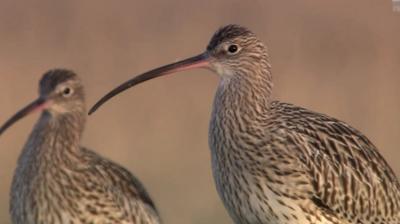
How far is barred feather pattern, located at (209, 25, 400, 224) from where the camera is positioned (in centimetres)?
1197

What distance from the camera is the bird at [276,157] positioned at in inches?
471

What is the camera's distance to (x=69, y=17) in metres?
20.6

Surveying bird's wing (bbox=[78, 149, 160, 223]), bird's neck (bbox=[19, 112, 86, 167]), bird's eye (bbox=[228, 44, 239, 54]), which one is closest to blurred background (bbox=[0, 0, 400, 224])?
bird's eye (bbox=[228, 44, 239, 54])

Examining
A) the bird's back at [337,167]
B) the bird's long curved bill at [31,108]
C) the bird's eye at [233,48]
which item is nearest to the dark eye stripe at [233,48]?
the bird's eye at [233,48]

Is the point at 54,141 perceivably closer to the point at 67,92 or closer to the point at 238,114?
the point at 67,92

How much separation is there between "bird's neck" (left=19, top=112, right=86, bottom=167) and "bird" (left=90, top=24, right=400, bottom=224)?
2.94 ft

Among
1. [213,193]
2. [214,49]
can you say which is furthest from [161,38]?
[214,49]

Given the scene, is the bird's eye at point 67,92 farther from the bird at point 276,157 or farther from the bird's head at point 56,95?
the bird at point 276,157

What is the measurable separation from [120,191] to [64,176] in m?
0.40

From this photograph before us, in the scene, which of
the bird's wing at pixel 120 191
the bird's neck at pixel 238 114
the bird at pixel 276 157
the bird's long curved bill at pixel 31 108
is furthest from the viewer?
the bird's neck at pixel 238 114

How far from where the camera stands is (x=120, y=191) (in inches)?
465

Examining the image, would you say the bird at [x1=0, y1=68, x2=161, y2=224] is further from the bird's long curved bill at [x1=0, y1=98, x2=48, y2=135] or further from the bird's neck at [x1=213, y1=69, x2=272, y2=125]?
the bird's neck at [x1=213, y1=69, x2=272, y2=125]

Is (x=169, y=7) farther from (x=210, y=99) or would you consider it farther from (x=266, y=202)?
(x=266, y=202)

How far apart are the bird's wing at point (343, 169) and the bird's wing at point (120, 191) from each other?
111 cm
